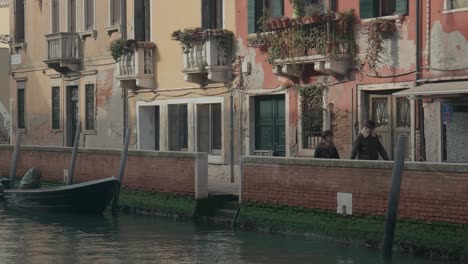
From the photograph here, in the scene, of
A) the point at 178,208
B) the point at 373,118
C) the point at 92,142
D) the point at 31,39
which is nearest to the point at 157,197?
the point at 178,208

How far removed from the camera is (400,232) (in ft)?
43.1

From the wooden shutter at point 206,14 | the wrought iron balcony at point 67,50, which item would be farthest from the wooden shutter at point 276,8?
the wrought iron balcony at point 67,50

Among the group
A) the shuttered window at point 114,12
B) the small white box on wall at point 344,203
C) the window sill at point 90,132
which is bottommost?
the small white box on wall at point 344,203

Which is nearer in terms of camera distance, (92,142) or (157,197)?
(157,197)

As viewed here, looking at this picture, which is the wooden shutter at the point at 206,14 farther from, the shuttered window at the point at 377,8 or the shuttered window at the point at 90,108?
the shuttered window at the point at 90,108

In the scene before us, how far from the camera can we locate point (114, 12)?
2512 cm

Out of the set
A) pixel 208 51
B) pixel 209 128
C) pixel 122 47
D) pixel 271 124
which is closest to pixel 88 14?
pixel 122 47

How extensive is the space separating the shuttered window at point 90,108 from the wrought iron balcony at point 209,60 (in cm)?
565

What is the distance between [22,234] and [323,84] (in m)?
5.76

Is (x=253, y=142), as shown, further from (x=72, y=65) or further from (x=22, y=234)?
(x=72, y=65)

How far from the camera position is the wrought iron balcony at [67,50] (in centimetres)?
2653

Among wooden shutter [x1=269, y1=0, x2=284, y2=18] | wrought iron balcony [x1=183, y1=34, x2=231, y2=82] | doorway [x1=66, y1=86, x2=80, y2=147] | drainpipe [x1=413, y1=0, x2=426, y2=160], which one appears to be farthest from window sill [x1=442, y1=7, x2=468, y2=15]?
doorway [x1=66, y1=86, x2=80, y2=147]

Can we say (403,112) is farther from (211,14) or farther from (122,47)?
(122,47)

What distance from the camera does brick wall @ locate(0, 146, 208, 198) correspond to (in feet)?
57.6
